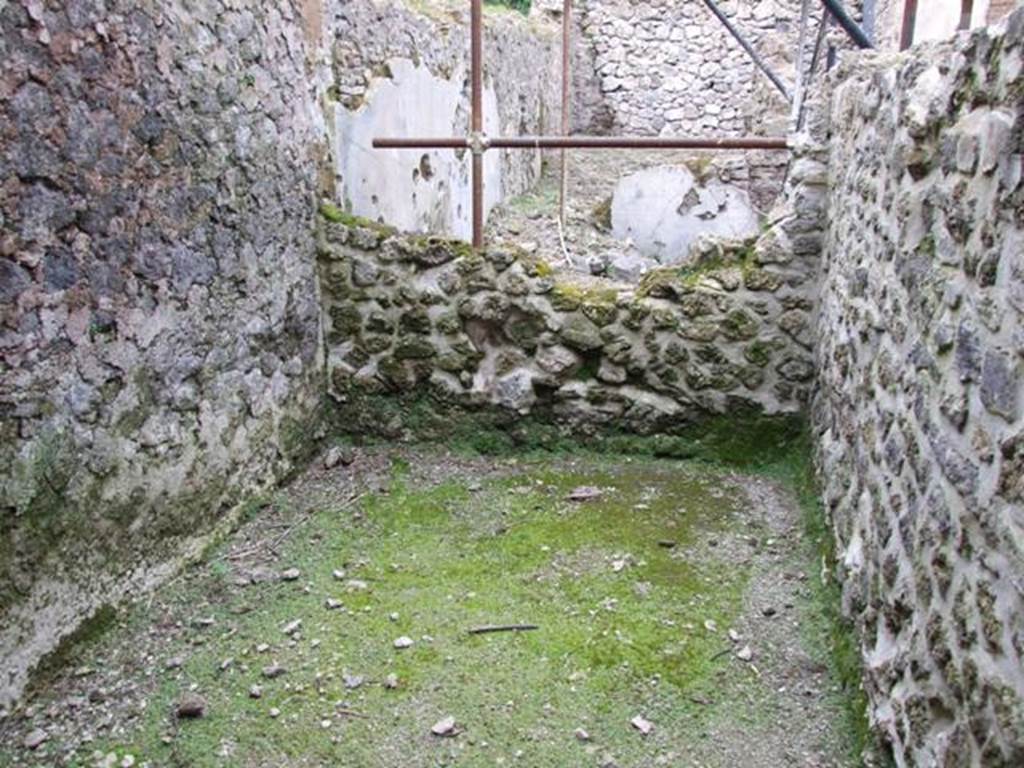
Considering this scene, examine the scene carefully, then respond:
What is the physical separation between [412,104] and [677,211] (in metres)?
2.60

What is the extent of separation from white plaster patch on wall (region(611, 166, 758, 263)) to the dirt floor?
3.42m

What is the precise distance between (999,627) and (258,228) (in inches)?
99.5

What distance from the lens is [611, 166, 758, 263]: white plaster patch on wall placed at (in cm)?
639

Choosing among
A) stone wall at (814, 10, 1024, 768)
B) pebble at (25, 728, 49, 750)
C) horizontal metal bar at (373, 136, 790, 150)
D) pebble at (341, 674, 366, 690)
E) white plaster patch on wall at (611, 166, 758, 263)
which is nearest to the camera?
stone wall at (814, 10, 1024, 768)

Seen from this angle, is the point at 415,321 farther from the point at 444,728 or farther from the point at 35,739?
the point at 35,739

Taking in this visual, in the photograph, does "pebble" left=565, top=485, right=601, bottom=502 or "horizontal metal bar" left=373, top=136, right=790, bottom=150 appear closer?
"pebble" left=565, top=485, right=601, bottom=502

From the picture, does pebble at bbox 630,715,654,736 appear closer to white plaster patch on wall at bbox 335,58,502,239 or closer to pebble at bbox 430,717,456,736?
pebble at bbox 430,717,456,736

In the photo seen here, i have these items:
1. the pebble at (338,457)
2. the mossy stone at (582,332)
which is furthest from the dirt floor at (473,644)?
the mossy stone at (582,332)

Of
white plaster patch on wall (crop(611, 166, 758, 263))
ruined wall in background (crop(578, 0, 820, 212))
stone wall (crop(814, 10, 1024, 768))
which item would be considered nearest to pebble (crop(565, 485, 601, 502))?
stone wall (crop(814, 10, 1024, 768))

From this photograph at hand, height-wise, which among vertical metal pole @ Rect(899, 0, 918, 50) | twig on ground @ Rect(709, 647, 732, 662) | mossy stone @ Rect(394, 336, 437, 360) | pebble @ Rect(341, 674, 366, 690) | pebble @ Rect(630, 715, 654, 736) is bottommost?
pebble @ Rect(630, 715, 654, 736)

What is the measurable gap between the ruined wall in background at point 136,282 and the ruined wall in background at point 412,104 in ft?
1.17

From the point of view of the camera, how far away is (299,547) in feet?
9.64

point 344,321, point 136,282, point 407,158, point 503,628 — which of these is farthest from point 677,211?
point 136,282

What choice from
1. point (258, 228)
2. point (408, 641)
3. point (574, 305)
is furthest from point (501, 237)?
point (408, 641)
